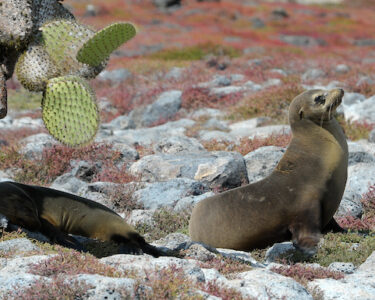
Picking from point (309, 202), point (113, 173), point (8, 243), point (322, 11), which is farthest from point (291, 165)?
point (322, 11)

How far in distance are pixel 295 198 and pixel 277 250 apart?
0.63 m

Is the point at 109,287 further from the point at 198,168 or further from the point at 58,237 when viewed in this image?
the point at 198,168

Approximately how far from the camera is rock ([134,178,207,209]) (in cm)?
971

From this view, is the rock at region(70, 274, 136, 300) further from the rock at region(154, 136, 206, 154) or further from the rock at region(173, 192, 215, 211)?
the rock at region(154, 136, 206, 154)

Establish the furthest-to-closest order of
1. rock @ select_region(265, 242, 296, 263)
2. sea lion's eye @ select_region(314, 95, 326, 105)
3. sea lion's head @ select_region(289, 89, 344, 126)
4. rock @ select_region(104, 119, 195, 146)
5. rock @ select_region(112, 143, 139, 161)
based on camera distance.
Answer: rock @ select_region(104, 119, 195, 146), rock @ select_region(112, 143, 139, 161), sea lion's eye @ select_region(314, 95, 326, 105), sea lion's head @ select_region(289, 89, 344, 126), rock @ select_region(265, 242, 296, 263)

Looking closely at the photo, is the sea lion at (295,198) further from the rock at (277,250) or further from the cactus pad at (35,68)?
the cactus pad at (35,68)

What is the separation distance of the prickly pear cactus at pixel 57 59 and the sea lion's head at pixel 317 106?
8.03ft

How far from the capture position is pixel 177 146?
12914 millimetres

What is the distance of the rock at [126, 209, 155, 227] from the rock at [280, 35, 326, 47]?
3908 cm

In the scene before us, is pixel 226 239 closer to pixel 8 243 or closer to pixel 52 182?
pixel 8 243

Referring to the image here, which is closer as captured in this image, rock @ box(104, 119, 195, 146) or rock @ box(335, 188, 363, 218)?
rock @ box(335, 188, 363, 218)

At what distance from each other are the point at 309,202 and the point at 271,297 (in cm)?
235

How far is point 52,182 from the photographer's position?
12055 millimetres

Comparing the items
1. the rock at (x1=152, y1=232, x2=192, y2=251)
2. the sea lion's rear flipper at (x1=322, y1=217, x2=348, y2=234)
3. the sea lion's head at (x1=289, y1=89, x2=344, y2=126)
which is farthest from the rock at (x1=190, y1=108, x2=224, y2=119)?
the rock at (x1=152, y1=232, x2=192, y2=251)
